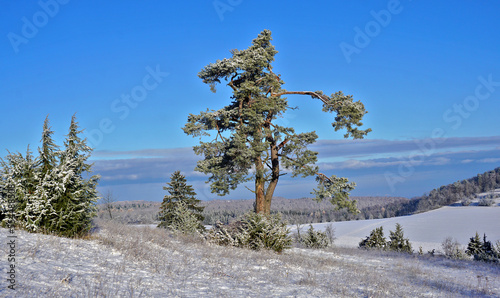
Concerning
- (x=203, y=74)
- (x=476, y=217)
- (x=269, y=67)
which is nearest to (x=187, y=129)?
(x=203, y=74)

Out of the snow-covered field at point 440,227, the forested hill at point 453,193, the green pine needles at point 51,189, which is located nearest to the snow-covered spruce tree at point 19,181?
the green pine needles at point 51,189

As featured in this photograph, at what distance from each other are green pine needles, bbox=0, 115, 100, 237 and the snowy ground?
0.84 m

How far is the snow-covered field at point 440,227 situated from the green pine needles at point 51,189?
56.6m

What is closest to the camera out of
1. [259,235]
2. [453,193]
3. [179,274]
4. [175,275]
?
[175,275]

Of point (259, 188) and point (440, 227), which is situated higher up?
point (259, 188)

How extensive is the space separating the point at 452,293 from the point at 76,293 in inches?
339

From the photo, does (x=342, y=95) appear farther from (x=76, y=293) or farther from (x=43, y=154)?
(x=76, y=293)

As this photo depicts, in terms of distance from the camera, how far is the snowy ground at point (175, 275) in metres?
6.16

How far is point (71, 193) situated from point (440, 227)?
8437 centimetres

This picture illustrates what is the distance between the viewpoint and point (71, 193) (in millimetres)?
10367

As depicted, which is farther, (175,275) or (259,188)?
(259,188)

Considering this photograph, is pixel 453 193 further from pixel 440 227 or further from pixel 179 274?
pixel 179 274

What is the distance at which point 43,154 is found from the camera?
35.2ft

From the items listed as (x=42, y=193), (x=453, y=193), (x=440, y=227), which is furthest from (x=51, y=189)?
(x=453, y=193)
